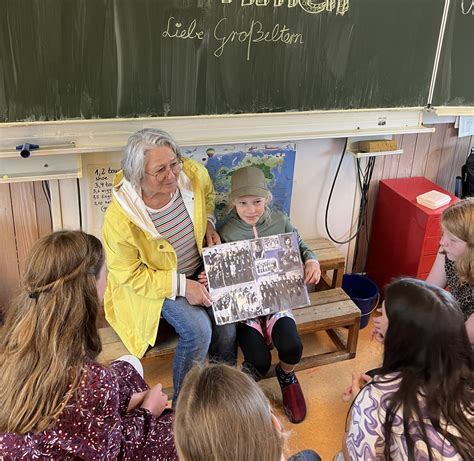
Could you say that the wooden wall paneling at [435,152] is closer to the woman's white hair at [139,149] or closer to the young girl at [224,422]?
the woman's white hair at [139,149]

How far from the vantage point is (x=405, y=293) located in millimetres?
1203

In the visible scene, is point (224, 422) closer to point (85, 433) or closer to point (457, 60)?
point (85, 433)

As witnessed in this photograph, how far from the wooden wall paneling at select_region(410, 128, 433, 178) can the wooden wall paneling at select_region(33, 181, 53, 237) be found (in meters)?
1.84

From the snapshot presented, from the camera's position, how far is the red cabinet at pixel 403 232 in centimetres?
233

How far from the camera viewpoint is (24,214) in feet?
6.59

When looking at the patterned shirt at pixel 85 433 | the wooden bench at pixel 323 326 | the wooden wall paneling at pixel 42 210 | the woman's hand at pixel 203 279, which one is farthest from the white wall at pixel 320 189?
the patterned shirt at pixel 85 433

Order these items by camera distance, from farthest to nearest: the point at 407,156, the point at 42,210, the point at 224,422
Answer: the point at 407,156 < the point at 42,210 < the point at 224,422

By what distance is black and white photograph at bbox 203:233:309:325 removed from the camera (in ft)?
6.15

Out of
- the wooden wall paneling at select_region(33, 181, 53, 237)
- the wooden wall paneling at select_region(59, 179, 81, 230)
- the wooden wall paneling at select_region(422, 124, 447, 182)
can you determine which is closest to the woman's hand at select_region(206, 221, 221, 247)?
the wooden wall paneling at select_region(59, 179, 81, 230)

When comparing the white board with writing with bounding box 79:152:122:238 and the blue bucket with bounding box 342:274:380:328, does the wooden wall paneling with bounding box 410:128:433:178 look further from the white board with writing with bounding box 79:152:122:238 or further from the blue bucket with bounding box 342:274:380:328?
the white board with writing with bounding box 79:152:122:238

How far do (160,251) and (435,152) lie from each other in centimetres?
167

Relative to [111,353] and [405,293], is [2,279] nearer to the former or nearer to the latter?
[111,353]

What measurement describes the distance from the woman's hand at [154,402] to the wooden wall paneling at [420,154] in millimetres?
1846

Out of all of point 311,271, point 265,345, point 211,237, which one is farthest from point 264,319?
point 211,237
